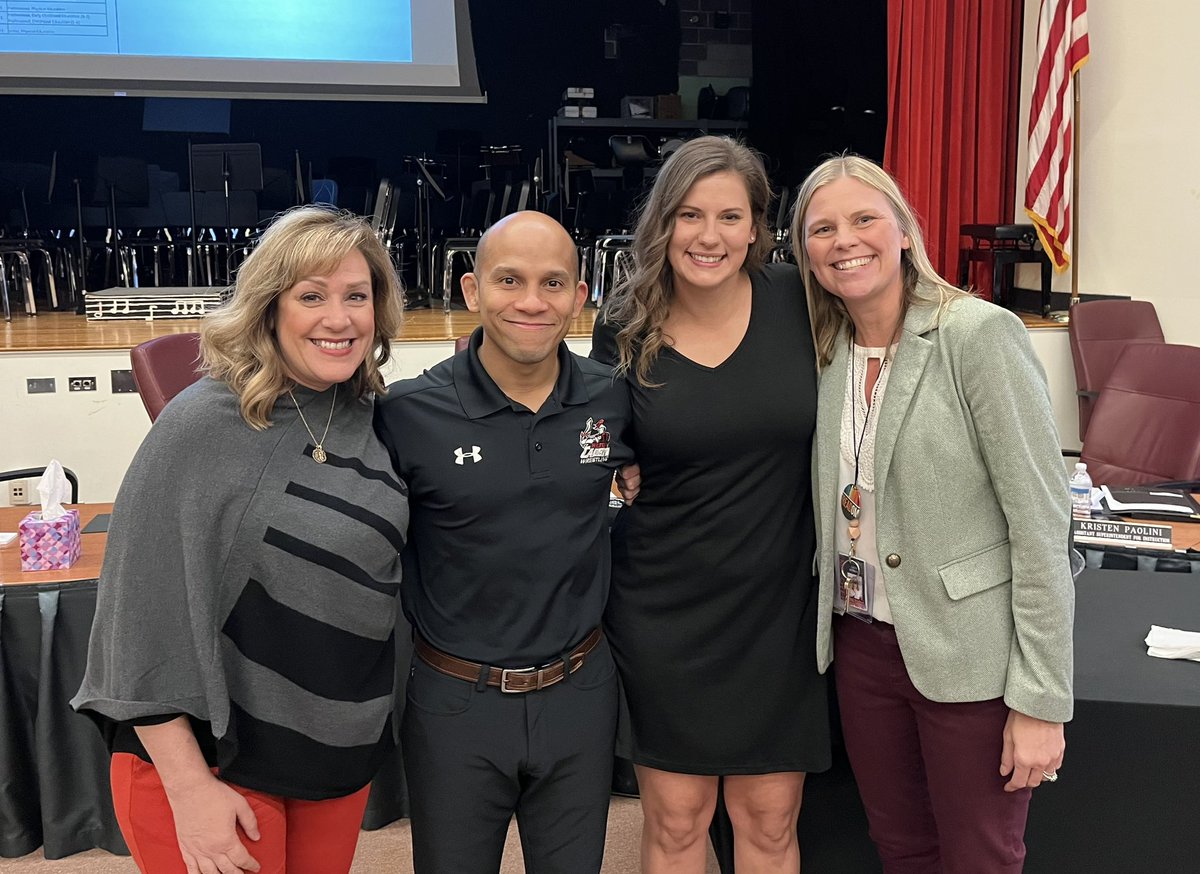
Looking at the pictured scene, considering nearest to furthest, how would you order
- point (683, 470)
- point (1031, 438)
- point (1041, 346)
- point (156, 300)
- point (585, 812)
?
point (1031, 438), point (585, 812), point (683, 470), point (1041, 346), point (156, 300)

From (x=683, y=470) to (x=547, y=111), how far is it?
26.9ft

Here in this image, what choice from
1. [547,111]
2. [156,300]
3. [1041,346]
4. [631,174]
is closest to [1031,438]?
[1041,346]

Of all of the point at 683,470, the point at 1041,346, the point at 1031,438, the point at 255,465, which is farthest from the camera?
the point at 1041,346

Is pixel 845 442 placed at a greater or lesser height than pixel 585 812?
greater

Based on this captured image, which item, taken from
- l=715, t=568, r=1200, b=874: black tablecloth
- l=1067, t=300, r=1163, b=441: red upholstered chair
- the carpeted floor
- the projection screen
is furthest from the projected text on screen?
l=715, t=568, r=1200, b=874: black tablecloth

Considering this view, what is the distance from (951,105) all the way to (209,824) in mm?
6254

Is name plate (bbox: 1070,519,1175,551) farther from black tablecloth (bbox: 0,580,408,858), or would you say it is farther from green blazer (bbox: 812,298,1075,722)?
black tablecloth (bbox: 0,580,408,858)

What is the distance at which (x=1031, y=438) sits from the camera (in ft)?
4.89

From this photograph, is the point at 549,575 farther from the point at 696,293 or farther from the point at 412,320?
the point at 412,320

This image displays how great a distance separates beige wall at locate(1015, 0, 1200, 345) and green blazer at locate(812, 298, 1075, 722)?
4283mm

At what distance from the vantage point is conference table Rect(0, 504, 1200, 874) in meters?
1.79

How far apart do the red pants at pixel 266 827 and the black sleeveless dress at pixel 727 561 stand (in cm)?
55

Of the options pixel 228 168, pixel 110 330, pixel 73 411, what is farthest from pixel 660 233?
pixel 228 168

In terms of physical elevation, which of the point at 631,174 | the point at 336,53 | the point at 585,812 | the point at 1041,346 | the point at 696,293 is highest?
the point at 336,53
